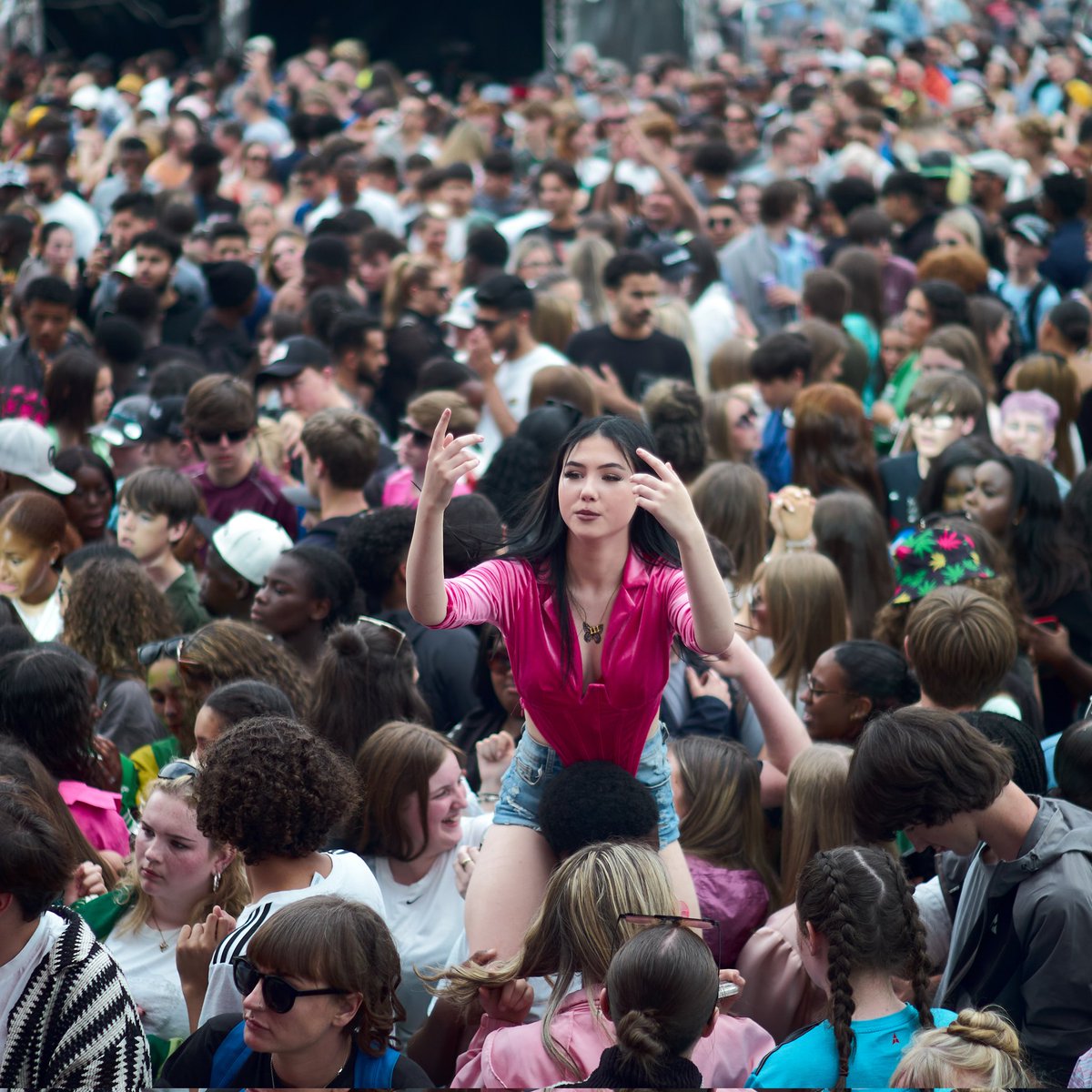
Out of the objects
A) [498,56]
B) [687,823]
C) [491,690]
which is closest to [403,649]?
[491,690]

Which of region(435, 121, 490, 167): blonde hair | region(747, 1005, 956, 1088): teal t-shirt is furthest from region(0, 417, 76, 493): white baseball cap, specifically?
region(435, 121, 490, 167): blonde hair

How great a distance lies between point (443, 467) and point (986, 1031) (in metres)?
1.57

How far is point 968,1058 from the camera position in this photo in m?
2.53

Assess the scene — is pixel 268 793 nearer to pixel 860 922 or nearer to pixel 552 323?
pixel 860 922

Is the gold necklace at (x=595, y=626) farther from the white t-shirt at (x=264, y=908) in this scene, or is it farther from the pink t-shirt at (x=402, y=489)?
the pink t-shirt at (x=402, y=489)

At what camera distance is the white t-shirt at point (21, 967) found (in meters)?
2.71

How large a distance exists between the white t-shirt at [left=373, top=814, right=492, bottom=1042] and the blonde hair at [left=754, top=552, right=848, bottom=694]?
4.65 feet

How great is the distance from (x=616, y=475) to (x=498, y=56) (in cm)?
1989

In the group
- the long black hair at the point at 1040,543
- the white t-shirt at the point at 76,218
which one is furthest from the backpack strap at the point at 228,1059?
the white t-shirt at the point at 76,218

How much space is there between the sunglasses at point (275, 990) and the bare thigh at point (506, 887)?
0.61 m

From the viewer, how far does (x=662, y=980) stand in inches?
104

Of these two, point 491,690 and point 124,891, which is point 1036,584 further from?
point 124,891

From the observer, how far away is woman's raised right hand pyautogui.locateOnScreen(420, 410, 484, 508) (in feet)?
10.6

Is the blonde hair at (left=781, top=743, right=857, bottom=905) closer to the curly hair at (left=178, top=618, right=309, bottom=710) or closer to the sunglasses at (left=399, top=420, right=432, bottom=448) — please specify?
the curly hair at (left=178, top=618, right=309, bottom=710)
